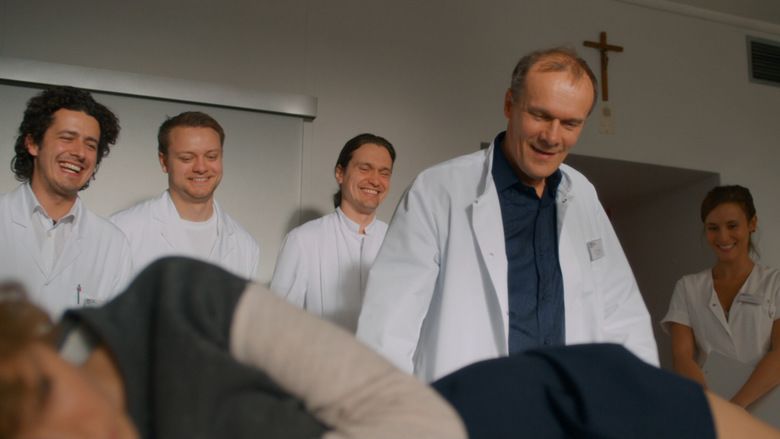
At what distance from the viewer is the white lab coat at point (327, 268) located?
2314 millimetres

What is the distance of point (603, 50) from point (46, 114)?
99.8 inches

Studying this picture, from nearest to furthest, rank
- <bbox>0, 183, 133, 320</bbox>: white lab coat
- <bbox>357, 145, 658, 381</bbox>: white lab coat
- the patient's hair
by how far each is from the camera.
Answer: the patient's hair → <bbox>357, 145, 658, 381</bbox>: white lab coat → <bbox>0, 183, 133, 320</bbox>: white lab coat

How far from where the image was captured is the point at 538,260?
5.50 feet

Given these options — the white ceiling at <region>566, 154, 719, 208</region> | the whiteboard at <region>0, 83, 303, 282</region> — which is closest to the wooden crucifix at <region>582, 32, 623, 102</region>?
the white ceiling at <region>566, 154, 719, 208</region>

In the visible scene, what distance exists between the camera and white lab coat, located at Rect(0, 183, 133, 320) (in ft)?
6.27

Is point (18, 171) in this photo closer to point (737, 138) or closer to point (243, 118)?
point (243, 118)

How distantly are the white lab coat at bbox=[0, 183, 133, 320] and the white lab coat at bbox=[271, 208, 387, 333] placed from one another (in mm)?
480

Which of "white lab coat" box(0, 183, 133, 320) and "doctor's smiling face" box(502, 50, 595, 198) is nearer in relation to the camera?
"doctor's smiling face" box(502, 50, 595, 198)

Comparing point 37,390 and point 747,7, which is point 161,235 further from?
point 747,7

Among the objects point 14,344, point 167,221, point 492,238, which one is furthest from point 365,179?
point 14,344

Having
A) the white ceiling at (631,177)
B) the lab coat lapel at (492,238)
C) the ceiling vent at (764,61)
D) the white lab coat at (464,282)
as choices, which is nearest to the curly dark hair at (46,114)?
the white lab coat at (464,282)

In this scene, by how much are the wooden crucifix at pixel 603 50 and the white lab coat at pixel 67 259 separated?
2385 mm

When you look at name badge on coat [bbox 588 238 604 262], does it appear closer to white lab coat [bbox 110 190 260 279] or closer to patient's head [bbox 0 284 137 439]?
white lab coat [bbox 110 190 260 279]

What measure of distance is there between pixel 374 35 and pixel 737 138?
196 centimetres
